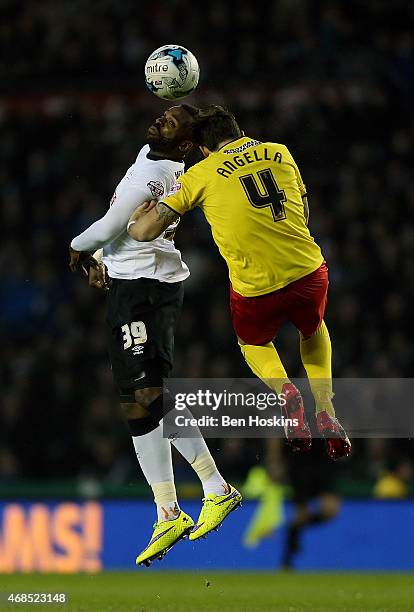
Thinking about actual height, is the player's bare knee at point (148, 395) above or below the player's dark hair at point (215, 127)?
below

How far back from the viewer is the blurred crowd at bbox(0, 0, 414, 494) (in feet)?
46.0

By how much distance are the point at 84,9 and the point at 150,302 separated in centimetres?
961

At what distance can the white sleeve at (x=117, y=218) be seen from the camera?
8922 millimetres

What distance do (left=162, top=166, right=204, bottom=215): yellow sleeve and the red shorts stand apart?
786 millimetres

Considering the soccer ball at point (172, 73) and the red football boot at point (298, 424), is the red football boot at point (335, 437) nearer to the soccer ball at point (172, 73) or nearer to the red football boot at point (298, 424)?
the red football boot at point (298, 424)

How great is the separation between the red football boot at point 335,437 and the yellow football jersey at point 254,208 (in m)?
1.01

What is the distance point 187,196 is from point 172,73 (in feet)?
3.45

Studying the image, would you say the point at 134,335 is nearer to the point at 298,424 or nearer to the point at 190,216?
the point at 298,424

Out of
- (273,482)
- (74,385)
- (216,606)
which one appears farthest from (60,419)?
(216,606)

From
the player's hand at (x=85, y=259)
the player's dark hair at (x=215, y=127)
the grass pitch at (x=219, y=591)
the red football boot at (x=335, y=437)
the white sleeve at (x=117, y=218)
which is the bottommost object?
the grass pitch at (x=219, y=591)

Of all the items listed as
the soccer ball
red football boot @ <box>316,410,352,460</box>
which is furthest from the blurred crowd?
red football boot @ <box>316,410,352,460</box>

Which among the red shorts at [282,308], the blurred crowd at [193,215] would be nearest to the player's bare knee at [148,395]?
the red shorts at [282,308]

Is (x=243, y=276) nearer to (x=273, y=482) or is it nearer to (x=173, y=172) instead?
(x=173, y=172)

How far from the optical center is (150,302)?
912 centimetres
